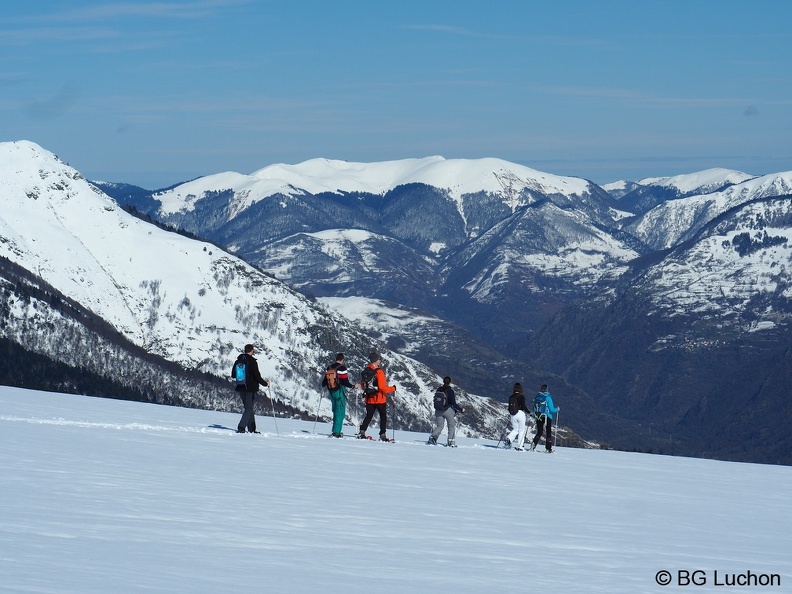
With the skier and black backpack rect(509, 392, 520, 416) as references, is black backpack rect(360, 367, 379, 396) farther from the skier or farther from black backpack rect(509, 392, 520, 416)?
black backpack rect(509, 392, 520, 416)

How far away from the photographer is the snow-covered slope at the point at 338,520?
673 inches

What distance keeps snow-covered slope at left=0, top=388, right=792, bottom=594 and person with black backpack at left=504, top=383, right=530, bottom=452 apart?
4.40 m

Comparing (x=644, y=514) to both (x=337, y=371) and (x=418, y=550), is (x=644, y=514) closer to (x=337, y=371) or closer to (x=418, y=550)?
(x=418, y=550)

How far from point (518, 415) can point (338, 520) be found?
2246 centimetres

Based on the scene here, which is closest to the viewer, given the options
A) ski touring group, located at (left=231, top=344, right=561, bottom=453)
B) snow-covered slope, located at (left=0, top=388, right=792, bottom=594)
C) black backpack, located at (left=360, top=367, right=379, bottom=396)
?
snow-covered slope, located at (left=0, top=388, right=792, bottom=594)

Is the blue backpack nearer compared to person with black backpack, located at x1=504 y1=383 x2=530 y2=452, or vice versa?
person with black backpack, located at x1=504 y1=383 x2=530 y2=452

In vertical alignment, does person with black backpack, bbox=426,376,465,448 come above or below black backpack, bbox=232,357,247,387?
below

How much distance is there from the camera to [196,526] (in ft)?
66.1

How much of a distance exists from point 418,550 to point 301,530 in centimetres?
222

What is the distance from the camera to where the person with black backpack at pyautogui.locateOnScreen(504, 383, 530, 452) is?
43.6 meters

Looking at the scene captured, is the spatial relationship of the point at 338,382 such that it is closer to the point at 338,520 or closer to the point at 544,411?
the point at 544,411

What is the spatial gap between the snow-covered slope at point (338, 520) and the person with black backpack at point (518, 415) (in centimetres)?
440

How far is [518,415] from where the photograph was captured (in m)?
44.3

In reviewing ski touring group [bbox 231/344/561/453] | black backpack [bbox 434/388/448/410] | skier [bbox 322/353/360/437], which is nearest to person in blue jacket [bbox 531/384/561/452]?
ski touring group [bbox 231/344/561/453]
